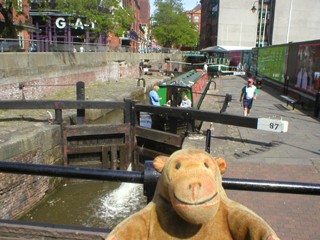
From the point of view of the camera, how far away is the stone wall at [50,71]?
13383mm

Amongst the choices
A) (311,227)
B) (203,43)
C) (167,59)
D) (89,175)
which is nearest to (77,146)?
(311,227)

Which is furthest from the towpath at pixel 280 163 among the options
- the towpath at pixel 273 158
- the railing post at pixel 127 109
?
the railing post at pixel 127 109

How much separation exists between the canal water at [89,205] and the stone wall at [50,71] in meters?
4.79

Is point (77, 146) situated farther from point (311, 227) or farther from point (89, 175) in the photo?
point (89, 175)

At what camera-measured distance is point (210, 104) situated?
16.3 metres

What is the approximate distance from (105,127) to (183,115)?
2.65 meters

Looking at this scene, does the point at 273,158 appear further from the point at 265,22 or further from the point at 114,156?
the point at 265,22

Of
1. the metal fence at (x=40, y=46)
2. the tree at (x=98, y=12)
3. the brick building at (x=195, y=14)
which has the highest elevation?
the brick building at (x=195, y=14)

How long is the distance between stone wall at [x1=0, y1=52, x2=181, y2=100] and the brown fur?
1126 cm

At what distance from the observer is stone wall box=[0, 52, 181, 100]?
13383 millimetres

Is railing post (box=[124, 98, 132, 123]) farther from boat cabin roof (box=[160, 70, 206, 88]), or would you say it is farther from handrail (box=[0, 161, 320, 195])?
handrail (box=[0, 161, 320, 195])

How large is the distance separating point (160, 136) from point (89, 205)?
9.91ft

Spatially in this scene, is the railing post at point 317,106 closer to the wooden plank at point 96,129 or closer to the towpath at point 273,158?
the towpath at point 273,158

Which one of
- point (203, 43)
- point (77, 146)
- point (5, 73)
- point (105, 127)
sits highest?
point (203, 43)
